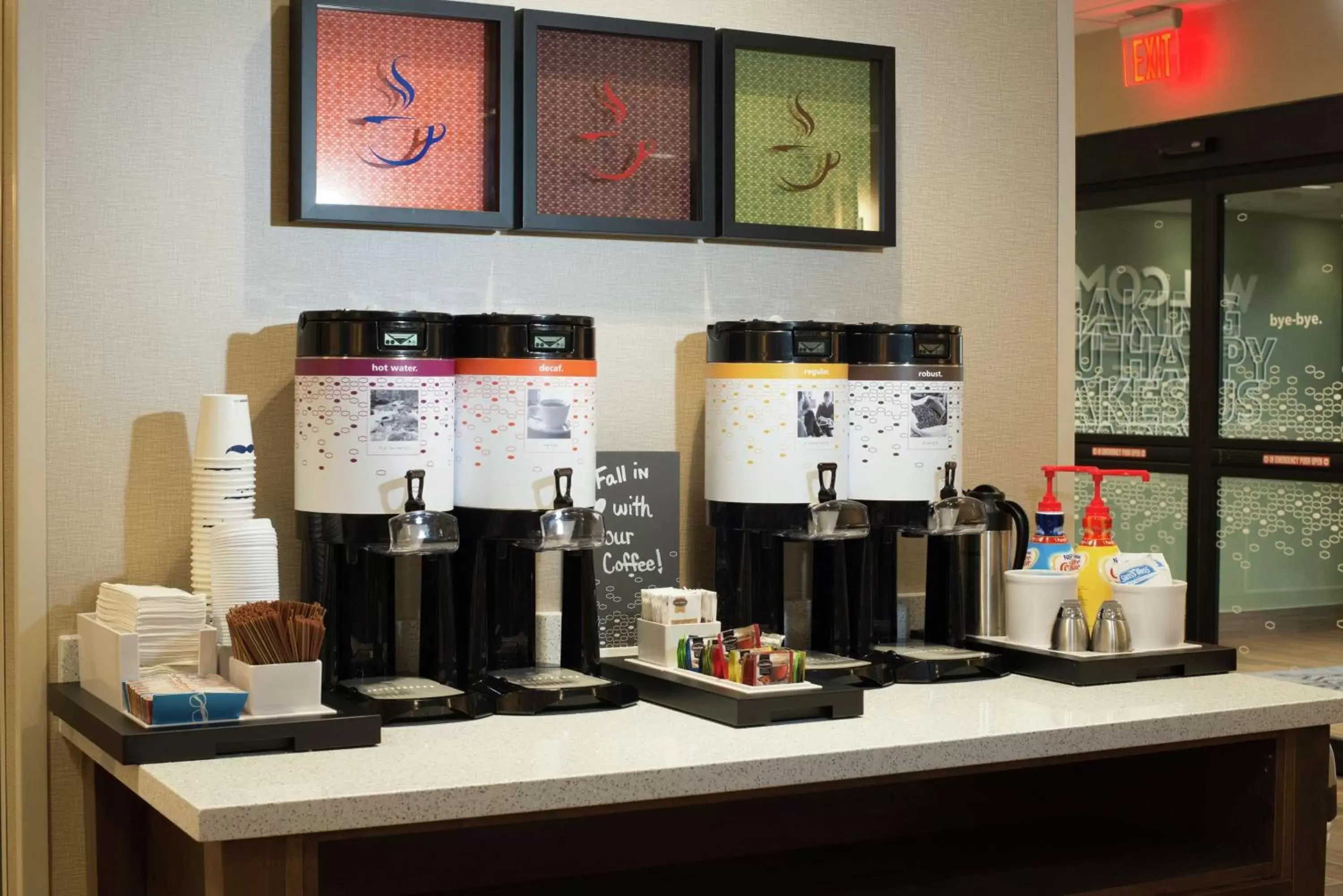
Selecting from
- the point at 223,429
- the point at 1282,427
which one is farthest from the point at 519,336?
the point at 1282,427

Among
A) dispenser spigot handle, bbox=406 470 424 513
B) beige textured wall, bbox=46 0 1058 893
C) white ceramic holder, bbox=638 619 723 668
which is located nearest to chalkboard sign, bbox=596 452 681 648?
beige textured wall, bbox=46 0 1058 893

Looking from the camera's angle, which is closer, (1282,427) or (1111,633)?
(1111,633)

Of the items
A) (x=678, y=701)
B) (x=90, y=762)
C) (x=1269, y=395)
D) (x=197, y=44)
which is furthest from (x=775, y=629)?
(x=1269, y=395)

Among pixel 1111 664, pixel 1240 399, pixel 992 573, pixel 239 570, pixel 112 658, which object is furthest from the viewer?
pixel 1240 399

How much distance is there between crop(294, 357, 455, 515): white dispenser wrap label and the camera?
2.03 metres

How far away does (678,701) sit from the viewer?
6.72 ft

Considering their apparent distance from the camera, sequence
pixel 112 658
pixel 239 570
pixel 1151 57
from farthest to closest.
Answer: pixel 1151 57, pixel 239 570, pixel 112 658

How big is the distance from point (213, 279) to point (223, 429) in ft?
0.81

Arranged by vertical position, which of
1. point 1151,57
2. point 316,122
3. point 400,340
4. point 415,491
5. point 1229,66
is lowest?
point 415,491

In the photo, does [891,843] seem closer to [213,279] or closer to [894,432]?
[894,432]

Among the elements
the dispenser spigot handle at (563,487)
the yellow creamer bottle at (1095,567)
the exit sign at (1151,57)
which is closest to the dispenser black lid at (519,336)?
the dispenser spigot handle at (563,487)

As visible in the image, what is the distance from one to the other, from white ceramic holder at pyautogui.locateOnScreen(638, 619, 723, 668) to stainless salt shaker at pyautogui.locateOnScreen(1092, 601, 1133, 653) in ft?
1.92

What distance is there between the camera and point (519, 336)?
2123 mm

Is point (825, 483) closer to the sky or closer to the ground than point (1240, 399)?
closer to the ground
